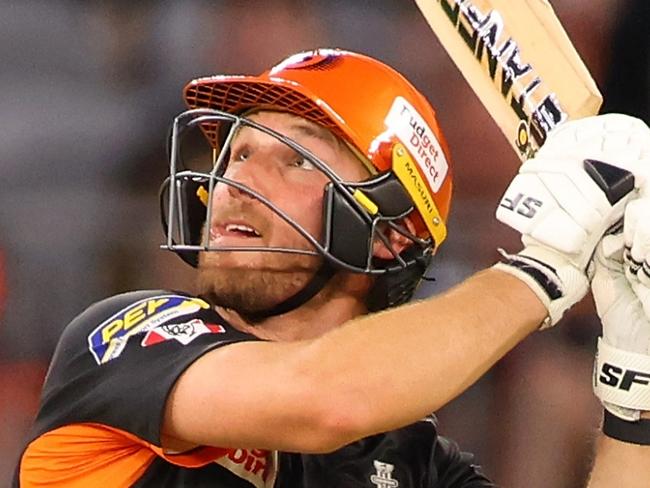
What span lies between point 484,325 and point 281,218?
1.28ft

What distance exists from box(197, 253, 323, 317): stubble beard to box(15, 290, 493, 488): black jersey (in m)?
0.11

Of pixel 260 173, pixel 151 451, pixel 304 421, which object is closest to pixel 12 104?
pixel 260 173

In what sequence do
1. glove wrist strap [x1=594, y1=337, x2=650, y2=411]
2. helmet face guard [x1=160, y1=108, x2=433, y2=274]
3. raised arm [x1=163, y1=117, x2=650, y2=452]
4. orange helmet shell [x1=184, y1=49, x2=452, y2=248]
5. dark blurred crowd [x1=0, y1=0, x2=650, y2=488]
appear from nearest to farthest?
raised arm [x1=163, y1=117, x2=650, y2=452]
glove wrist strap [x1=594, y1=337, x2=650, y2=411]
helmet face guard [x1=160, y1=108, x2=433, y2=274]
orange helmet shell [x1=184, y1=49, x2=452, y2=248]
dark blurred crowd [x1=0, y1=0, x2=650, y2=488]

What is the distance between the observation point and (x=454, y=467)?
1.86 meters

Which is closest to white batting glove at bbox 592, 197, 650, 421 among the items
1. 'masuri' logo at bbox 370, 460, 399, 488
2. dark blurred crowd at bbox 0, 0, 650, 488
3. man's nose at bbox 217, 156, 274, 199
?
'masuri' logo at bbox 370, 460, 399, 488

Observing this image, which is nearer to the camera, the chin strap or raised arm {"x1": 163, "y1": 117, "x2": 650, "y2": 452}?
raised arm {"x1": 163, "y1": 117, "x2": 650, "y2": 452}

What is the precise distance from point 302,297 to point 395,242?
7.2 inches

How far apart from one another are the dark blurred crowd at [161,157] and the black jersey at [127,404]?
88 cm

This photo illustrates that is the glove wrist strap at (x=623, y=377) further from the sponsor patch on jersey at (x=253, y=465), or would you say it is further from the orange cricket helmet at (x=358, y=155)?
the sponsor patch on jersey at (x=253, y=465)

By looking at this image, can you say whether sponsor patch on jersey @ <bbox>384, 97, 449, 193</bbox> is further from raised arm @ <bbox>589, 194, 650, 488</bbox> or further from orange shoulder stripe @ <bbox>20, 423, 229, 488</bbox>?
orange shoulder stripe @ <bbox>20, 423, 229, 488</bbox>

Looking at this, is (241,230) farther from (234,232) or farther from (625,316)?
(625,316)

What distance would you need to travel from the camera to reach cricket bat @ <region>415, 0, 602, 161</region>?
1.61 m

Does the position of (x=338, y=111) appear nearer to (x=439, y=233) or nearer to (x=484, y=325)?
(x=439, y=233)

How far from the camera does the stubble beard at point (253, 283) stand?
1600 millimetres
